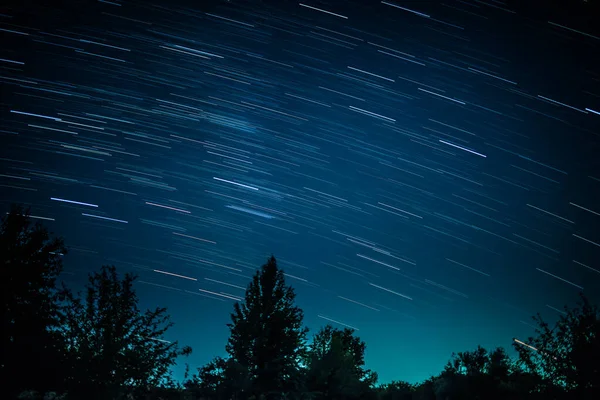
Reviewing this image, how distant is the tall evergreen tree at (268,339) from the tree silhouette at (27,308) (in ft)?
26.8

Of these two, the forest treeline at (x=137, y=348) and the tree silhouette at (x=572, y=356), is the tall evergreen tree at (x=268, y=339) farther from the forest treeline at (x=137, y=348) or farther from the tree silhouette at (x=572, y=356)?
the tree silhouette at (x=572, y=356)

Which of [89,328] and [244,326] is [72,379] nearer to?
[89,328]

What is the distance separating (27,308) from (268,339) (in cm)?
1067

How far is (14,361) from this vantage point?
1041cm

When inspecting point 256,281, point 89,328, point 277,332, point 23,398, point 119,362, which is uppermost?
point 256,281

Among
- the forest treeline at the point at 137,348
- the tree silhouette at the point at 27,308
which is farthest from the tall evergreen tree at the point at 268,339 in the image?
the tree silhouette at the point at 27,308

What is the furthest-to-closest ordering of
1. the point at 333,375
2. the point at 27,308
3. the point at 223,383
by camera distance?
the point at 333,375 → the point at 223,383 → the point at 27,308

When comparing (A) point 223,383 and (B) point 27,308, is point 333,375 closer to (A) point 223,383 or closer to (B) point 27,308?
(A) point 223,383

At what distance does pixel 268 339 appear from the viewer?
1731cm

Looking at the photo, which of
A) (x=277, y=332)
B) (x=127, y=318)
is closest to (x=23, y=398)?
(x=127, y=318)

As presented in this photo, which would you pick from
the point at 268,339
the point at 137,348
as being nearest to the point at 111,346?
the point at 137,348

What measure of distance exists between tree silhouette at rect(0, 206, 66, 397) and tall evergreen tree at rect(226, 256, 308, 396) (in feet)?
26.8

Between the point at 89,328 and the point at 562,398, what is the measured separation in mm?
19530

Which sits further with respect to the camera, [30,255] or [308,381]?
[308,381]
